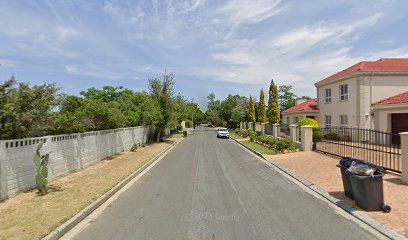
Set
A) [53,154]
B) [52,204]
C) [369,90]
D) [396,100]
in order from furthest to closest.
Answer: [369,90] < [396,100] < [53,154] < [52,204]

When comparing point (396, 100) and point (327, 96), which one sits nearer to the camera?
point (396, 100)

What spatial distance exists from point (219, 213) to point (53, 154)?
728cm

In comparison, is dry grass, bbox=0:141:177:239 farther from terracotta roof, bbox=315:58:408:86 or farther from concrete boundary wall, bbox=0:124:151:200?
terracotta roof, bbox=315:58:408:86

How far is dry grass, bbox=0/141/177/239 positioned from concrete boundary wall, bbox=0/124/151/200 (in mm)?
380

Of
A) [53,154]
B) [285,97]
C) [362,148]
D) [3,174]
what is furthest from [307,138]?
[285,97]

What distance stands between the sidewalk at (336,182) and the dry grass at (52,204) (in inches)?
275

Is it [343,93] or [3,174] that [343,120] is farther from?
[3,174]

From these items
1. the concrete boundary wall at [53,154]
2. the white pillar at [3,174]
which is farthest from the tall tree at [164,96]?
the white pillar at [3,174]

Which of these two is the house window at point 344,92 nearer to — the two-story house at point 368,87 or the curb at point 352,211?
the two-story house at point 368,87

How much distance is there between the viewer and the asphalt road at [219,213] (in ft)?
17.6

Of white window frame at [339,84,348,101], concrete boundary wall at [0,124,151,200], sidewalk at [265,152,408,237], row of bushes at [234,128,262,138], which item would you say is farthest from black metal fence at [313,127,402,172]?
row of bushes at [234,128,262,138]

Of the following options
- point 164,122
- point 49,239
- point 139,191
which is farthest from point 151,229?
point 164,122

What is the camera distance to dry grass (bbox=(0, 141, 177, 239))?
541cm

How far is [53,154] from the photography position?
10.4 meters
